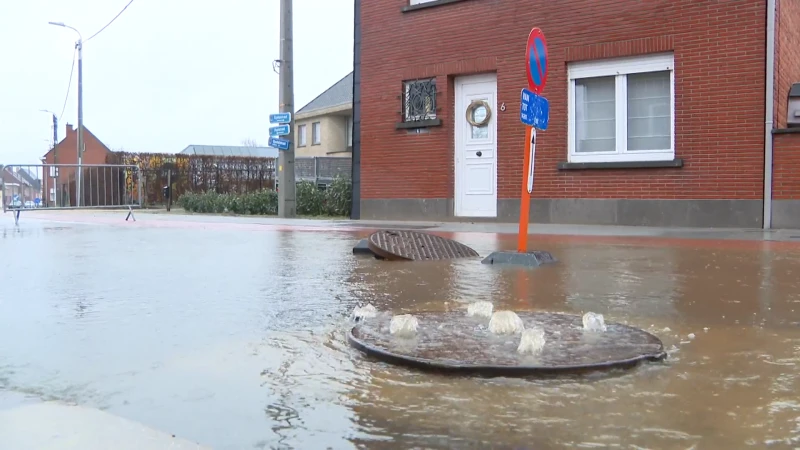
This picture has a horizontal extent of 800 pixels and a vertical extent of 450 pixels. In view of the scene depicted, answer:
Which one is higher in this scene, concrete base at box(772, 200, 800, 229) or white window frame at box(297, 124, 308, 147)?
white window frame at box(297, 124, 308, 147)

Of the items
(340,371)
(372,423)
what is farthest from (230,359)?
(372,423)

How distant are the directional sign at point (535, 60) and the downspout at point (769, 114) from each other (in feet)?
19.5

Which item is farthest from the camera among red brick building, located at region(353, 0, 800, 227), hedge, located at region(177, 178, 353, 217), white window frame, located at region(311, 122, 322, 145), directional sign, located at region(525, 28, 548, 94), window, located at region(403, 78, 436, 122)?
white window frame, located at region(311, 122, 322, 145)

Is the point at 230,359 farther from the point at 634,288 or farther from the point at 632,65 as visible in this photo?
the point at 632,65

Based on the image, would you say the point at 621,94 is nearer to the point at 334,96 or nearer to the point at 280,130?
the point at 280,130

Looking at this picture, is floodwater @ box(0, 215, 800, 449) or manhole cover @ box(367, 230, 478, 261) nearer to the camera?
floodwater @ box(0, 215, 800, 449)

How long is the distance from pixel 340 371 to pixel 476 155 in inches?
460

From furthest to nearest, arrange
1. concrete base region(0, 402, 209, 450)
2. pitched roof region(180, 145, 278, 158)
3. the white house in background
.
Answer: pitched roof region(180, 145, 278, 158) → the white house in background → concrete base region(0, 402, 209, 450)

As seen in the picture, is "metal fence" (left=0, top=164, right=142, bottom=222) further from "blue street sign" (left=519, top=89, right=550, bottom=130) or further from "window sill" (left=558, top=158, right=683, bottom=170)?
"blue street sign" (left=519, top=89, right=550, bottom=130)

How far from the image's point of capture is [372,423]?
2453 millimetres

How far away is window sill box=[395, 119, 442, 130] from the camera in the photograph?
1459 centimetres

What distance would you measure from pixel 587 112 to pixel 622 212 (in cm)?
191

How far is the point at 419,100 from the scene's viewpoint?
15.1 metres

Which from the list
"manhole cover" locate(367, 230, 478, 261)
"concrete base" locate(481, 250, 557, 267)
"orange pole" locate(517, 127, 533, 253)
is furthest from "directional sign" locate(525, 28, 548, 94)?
"manhole cover" locate(367, 230, 478, 261)
